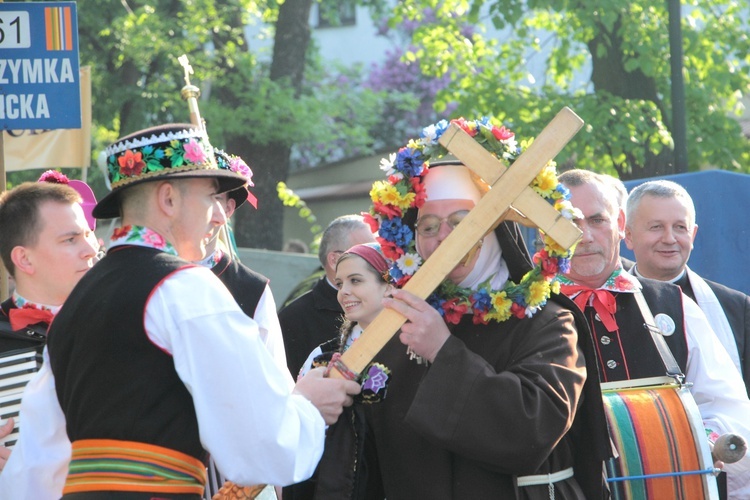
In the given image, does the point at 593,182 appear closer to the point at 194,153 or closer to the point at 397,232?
the point at 397,232

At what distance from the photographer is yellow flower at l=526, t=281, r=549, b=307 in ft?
11.1

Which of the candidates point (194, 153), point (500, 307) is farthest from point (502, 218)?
point (194, 153)

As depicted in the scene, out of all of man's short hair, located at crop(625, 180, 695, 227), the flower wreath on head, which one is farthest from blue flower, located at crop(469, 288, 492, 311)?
man's short hair, located at crop(625, 180, 695, 227)

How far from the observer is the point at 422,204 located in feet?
11.8

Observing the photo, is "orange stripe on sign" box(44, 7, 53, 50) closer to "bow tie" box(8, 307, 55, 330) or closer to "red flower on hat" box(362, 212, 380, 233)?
"bow tie" box(8, 307, 55, 330)

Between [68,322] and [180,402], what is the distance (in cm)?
41

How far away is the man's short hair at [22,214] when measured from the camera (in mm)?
4285

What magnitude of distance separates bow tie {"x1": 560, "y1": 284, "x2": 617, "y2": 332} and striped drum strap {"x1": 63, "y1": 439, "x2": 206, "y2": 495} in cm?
192

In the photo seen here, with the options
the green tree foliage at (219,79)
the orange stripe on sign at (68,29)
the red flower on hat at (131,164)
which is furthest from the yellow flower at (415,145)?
the green tree foliage at (219,79)

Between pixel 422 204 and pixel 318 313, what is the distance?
2441 mm

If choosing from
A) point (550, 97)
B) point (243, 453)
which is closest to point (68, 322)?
point (243, 453)

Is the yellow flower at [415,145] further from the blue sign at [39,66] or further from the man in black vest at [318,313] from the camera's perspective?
the blue sign at [39,66]

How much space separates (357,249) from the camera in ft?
16.8

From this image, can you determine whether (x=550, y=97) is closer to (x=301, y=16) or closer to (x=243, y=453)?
(x=301, y=16)
